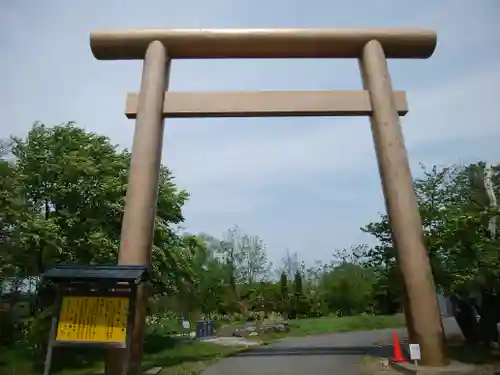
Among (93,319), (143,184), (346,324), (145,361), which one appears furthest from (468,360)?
(346,324)

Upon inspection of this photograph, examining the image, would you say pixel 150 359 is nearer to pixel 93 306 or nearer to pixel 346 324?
pixel 93 306

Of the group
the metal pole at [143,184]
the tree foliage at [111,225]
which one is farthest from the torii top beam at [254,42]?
the tree foliage at [111,225]

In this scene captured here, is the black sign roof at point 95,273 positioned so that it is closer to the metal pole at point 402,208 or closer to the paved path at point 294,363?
the metal pole at point 402,208

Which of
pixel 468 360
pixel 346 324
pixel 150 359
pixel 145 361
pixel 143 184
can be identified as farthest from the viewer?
pixel 346 324

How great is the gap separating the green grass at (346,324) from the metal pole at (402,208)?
19358 mm

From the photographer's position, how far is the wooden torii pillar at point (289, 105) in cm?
750

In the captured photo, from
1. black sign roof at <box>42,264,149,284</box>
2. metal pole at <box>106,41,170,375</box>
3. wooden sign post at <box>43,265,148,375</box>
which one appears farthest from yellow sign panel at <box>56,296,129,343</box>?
metal pole at <box>106,41,170,375</box>

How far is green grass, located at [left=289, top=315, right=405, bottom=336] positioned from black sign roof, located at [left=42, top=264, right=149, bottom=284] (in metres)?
21.3

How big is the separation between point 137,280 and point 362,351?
9.71 m

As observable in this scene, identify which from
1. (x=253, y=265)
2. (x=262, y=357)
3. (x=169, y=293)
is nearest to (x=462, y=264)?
(x=262, y=357)

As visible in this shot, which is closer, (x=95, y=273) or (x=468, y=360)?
(x=95, y=273)

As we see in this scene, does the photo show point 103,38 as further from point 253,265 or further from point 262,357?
point 253,265

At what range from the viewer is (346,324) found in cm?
2814

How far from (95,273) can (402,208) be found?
17.8 ft
